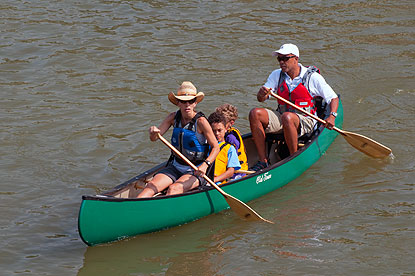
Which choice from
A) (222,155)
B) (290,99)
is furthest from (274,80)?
(222,155)

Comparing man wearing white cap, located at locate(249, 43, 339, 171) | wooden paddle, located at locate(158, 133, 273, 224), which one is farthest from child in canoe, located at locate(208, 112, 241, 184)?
man wearing white cap, located at locate(249, 43, 339, 171)

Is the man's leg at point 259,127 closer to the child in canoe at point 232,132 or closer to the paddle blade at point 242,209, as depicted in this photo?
the child in canoe at point 232,132

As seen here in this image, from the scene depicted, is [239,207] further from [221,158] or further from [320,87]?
[320,87]

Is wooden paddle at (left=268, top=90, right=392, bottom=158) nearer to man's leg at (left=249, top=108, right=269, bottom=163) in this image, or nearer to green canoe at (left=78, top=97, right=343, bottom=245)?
green canoe at (left=78, top=97, right=343, bottom=245)

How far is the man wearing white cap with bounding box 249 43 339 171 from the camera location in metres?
9.09

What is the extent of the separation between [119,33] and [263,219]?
8301mm

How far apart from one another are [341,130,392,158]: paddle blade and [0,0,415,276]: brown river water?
0.18 m

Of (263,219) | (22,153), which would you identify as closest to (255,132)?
(263,219)

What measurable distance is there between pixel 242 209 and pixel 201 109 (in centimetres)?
404

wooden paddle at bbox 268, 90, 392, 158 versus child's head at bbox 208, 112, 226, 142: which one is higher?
child's head at bbox 208, 112, 226, 142

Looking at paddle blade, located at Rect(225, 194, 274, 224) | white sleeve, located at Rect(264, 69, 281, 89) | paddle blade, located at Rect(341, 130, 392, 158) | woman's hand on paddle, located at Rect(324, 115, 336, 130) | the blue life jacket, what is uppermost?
white sleeve, located at Rect(264, 69, 281, 89)

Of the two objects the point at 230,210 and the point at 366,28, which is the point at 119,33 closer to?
the point at 366,28

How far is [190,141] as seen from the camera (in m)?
7.77

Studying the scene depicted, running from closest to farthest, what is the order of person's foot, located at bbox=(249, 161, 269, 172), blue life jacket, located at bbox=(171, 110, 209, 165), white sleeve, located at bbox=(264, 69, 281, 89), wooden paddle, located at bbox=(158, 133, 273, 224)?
blue life jacket, located at bbox=(171, 110, 209, 165) → wooden paddle, located at bbox=(158, 133, 273, 224) → person's foot, located at bbox=(249, 161, 269, 172) → white sleeve, located at bbox=(264, 69, 281, 89)
